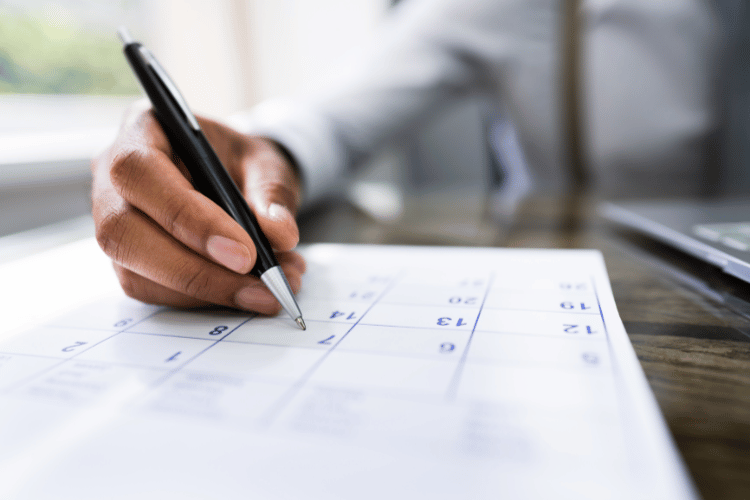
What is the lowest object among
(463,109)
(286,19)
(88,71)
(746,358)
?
(746,358)

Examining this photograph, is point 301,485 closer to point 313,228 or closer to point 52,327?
point 52,327

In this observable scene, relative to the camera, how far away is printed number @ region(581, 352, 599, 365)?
19 centimetres

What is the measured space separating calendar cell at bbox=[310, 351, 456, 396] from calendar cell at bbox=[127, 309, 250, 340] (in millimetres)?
69

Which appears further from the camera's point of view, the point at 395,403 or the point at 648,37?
the point at 648,37

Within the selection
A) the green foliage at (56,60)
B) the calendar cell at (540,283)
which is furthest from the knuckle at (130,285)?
the green foliage at (56,60)

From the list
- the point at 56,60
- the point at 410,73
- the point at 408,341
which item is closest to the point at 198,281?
the point at 408,341

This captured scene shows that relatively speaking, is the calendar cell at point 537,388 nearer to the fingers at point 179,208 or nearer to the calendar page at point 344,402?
the calendar page at point 344,402

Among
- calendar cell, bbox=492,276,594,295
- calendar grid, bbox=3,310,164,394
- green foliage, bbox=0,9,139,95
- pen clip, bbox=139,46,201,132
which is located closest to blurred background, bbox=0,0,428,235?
green foliage, bbox=0,9,139,95

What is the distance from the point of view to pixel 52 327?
0.81 feet

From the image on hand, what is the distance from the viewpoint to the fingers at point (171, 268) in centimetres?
25

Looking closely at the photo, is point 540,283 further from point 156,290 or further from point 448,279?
point 156,290

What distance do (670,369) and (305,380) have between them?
0.49 feet

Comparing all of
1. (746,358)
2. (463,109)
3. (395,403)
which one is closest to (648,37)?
(463,109)

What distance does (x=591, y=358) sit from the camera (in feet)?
0.62
